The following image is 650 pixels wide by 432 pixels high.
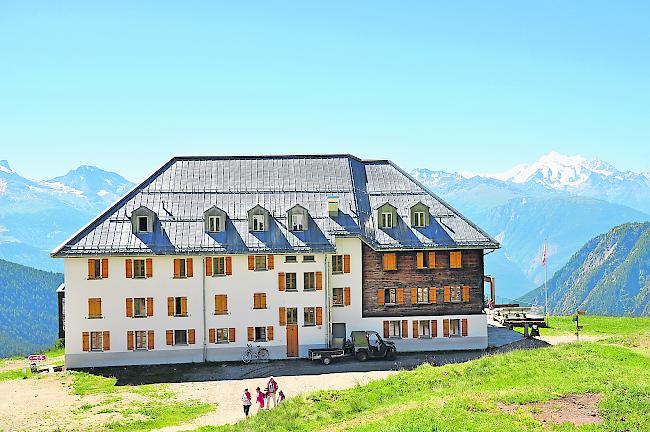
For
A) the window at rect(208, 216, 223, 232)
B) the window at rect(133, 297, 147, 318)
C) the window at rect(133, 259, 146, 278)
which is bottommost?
the window at rect(133, 297, 147, 318)

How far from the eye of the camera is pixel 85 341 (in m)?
60.4

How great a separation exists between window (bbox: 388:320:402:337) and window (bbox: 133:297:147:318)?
2004 cm

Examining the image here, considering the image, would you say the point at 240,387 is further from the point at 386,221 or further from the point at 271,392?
the point at 386,221

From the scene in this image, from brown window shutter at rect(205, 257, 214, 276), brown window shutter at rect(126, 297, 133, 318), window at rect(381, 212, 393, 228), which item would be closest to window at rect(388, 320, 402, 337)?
window at rect(381, 212, 393, 228)

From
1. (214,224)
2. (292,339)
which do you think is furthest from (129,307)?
(292,339)

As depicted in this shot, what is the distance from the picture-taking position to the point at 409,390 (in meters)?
42.1

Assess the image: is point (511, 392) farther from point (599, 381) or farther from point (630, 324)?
point (630, 324)

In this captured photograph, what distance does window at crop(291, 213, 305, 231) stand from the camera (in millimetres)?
64375

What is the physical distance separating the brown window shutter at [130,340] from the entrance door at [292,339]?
12.3 metres

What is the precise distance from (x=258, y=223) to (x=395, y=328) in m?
14.4

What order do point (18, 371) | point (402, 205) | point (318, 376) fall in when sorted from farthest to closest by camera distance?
point (402, 205), point (18, 371), point (318, 376)

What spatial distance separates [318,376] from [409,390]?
588 inches

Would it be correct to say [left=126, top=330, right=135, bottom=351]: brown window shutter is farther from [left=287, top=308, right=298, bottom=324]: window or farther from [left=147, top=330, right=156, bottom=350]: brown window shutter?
[left=287, top=308, right=298, bottom=324]: window

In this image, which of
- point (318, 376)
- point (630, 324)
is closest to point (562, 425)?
point (318, 376)
